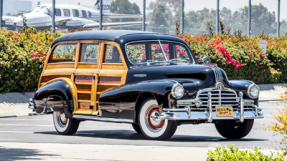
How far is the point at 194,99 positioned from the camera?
10.9 meters

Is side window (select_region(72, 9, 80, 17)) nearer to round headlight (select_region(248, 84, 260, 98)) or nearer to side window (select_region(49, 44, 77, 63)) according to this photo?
side window (select_region(49, 44, 77, 63))

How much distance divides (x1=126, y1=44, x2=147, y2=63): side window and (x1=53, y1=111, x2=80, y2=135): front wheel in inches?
79.5

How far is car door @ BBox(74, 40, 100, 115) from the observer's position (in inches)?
490

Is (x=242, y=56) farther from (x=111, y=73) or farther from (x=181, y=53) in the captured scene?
(x=111, y=73)

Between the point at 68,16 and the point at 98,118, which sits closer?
the point at 98,118

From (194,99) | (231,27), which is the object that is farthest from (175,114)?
(231,27)

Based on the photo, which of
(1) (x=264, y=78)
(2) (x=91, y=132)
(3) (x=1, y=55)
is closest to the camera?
(2) (x=91, y=132)

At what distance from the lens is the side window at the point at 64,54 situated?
525 inches

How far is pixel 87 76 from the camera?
1263 centimetres

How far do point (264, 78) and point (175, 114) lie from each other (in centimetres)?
1996

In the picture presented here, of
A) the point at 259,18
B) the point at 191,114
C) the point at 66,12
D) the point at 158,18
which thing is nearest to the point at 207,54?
the point at 158,18

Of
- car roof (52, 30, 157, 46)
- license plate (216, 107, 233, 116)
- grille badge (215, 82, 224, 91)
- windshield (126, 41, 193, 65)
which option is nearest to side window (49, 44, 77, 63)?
car roof (52, 30, 157, 46)

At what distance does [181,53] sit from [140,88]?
7.34 feet

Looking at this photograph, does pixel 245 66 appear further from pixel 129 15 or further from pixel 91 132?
pixel 91 132
